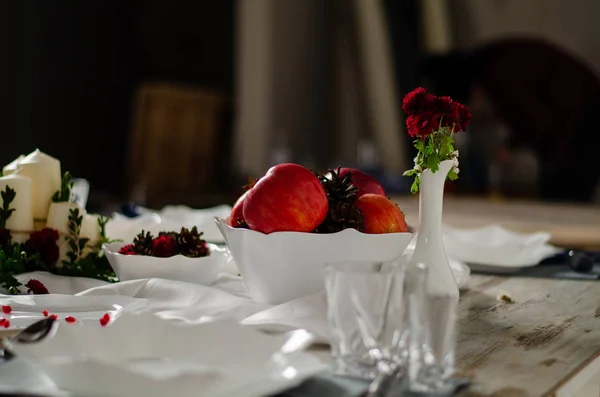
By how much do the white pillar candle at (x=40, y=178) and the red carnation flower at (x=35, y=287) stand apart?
0.16 meters

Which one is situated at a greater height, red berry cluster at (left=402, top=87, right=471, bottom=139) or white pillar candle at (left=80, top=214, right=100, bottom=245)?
red berry cluster at (left=402, top=87, right=471, bottom=139)

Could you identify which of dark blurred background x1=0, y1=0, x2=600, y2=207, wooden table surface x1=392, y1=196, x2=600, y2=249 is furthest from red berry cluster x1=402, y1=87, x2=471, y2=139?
dark blurred background x1=0, y1=0, x2=600, y2=207

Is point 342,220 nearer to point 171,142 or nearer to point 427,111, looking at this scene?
point 427,111

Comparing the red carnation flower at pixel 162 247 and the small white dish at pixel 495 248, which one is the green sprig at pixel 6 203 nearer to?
the red carnation flower at pixel 162 247

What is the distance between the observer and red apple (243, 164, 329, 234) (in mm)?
907

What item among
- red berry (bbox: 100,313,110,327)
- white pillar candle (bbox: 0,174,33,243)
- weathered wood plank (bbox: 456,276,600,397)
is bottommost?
weathered wood plank (bbox: 456,276,600,397)

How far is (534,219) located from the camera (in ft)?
7.46

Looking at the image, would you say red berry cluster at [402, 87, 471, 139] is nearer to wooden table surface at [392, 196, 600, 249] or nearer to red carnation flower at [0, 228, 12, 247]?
red carnation flower at [0, 228, 12, 247]

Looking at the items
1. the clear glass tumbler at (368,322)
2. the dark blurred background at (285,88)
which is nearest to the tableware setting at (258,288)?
the clear glass tumbler at (368,322)

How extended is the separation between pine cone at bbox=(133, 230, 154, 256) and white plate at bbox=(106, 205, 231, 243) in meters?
0.21

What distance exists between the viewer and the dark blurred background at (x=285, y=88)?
384cm

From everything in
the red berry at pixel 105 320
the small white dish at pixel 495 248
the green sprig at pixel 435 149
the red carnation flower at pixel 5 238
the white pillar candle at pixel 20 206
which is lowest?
the small white dish at pixel 495 248

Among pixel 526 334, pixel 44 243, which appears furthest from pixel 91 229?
pixel 526 334

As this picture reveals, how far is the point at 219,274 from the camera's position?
1148 mm
